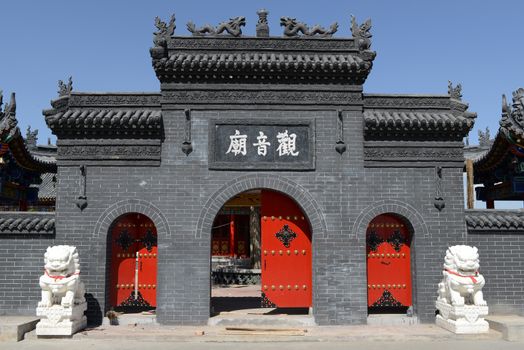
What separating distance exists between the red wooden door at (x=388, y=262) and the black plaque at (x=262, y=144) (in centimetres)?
199

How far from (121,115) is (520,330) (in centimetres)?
829

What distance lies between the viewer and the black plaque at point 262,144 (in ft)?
29.8

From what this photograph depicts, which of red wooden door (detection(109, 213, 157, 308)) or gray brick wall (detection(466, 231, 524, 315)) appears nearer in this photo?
gray brick wall (detection(466, 231, 524, 315))

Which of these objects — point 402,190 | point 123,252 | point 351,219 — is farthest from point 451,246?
point 123,252

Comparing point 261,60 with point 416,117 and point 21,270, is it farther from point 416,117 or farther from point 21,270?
point 21,270

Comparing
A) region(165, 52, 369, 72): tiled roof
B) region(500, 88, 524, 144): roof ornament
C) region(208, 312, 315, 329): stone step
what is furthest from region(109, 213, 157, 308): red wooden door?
region(500, 88, 524, 144): roof ornament

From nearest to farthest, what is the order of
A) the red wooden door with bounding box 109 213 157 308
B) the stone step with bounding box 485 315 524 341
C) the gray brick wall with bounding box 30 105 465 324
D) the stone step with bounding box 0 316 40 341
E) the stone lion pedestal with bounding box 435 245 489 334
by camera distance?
the stone step with bounding box 0 316 40 341 < the stone step with bounding box 485 315 524 341 < the stone lion pedestal with bounding box 435 245 489 334 < the gray brick wall with bounding box 30 105 465 324 < the red wooden door with bounding box 109 213 157 308

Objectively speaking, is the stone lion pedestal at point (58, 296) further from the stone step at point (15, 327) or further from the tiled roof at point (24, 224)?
the tiled roof at point (24, 224)

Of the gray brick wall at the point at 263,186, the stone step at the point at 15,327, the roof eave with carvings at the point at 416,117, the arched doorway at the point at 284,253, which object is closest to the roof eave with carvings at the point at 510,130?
the roof eave with carvings at the point at 416,117

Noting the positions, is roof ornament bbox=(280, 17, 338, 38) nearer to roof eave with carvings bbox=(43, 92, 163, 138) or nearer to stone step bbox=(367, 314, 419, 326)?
roof eave with carvings bbox=(43, 92, 163, 138)

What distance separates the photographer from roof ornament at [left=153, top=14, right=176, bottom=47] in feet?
30.3

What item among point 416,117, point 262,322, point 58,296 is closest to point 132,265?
point 58,296

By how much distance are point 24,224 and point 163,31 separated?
4736 millimetres

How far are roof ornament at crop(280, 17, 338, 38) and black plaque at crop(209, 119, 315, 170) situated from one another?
1966 mm
